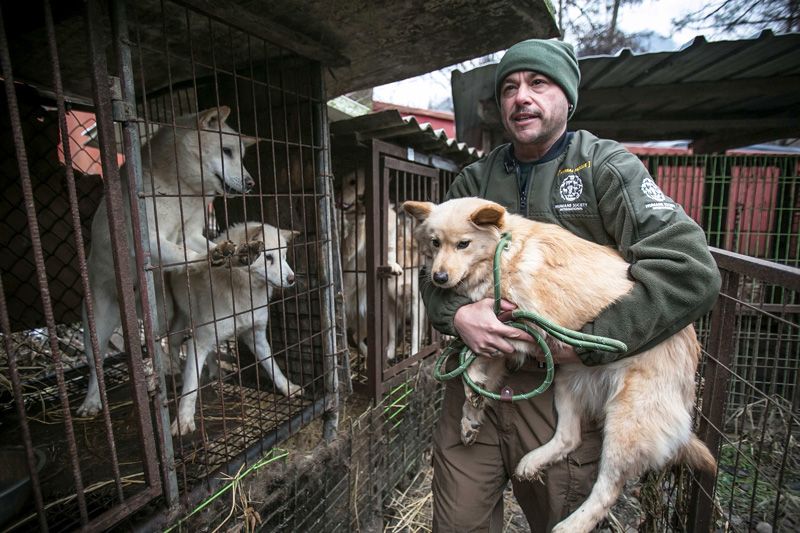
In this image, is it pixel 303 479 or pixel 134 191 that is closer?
pixel 134 191

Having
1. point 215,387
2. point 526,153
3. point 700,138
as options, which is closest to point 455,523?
point 526,153

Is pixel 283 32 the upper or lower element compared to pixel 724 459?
upper

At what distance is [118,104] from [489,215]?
69.7 inches

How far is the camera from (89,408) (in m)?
3.10

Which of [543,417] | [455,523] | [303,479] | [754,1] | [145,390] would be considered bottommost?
[303,479]

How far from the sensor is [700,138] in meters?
6.91

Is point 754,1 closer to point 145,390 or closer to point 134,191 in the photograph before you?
point 134,191

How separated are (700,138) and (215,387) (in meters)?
8.39

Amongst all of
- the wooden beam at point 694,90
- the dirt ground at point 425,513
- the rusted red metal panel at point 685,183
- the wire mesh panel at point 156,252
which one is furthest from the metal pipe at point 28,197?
the rusted red metal panel at point 685,183

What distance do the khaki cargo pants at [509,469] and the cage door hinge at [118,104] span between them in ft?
7.31

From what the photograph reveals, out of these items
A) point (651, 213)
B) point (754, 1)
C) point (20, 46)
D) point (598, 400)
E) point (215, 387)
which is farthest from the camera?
point (754, 1)

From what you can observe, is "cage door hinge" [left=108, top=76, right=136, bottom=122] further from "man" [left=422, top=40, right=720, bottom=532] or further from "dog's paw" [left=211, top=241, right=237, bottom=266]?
"man" [left=422, top=40, right=720, bottom=532]

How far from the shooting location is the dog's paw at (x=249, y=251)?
2.51 metres

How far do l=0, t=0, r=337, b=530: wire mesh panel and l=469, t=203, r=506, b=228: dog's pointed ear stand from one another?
4.20 ft
